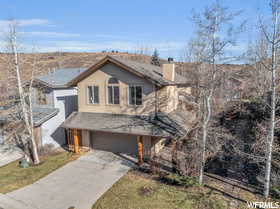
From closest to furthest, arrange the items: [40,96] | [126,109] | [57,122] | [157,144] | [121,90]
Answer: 1. [121,90]
2. [126,109]
3. [157,144]
4. [57,122]
5. [40,96]

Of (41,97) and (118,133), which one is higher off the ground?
(41,97)

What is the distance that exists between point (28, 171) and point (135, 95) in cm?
878

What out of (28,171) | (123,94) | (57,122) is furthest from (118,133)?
(57,122)

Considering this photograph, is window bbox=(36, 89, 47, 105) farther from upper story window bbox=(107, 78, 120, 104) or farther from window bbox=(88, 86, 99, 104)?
upper story window bbox=(107, 78, 120, 104)

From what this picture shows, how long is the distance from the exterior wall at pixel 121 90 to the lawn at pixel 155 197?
5.36 meters

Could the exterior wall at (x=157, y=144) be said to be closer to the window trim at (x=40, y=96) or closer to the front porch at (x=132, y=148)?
the front porch at (x=132, y=148)

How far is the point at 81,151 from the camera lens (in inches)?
606

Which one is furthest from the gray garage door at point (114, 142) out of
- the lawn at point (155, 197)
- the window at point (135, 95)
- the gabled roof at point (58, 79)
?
the gabled roof at point (58, 79)

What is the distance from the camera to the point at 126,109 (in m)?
14.3

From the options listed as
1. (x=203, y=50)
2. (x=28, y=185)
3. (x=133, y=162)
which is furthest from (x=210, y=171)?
(x=28, y=185)

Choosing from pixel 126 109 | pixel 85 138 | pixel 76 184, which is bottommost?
pixel 76 184

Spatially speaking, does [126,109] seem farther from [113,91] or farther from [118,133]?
[118,133]

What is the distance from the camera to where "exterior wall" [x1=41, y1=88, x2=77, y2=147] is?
52.7 ft

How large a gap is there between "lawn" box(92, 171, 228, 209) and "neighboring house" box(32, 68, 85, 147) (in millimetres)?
8822
